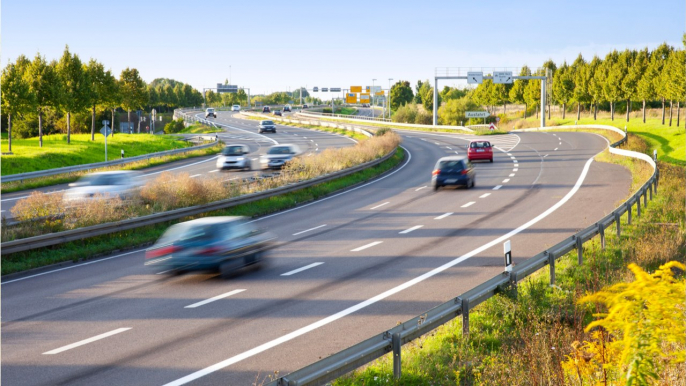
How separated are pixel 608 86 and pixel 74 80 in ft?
213

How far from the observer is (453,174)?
27906 millimetres

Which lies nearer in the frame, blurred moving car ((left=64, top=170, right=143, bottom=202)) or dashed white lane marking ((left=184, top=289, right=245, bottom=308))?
dashed white lane marking ((left=184, top=289, right=245, bottom=308))

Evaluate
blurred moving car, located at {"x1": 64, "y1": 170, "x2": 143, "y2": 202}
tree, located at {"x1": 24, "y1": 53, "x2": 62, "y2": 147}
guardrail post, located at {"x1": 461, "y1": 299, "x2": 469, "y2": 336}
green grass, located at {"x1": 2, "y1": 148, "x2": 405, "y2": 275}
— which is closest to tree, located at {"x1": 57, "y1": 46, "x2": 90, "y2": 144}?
tree, located at {"x1": 24, "y1": 53, "x2": 62, "y2": 147}

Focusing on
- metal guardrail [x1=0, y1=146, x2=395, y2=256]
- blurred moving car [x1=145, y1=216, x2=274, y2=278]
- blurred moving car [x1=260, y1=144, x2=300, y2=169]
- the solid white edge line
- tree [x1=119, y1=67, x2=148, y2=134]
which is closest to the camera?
Result: the solid white edge line

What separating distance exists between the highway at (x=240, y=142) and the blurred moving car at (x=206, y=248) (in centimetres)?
993

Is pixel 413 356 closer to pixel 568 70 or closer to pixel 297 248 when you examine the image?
pixel 297 248

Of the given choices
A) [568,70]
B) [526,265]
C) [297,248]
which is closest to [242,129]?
[568,70]

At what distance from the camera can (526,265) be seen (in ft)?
36.0

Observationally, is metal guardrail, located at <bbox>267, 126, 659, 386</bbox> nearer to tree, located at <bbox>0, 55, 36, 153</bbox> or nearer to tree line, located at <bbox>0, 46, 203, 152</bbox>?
tree line, located at <bbox>0, 46, 203, 152</bbox>

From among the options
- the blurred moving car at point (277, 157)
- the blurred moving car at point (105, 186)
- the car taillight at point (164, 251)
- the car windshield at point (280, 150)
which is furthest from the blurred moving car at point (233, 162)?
the car taillight at point (164, 251)

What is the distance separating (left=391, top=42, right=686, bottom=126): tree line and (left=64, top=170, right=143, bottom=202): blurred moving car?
5436 cm

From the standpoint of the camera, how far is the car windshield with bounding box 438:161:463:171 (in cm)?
2811

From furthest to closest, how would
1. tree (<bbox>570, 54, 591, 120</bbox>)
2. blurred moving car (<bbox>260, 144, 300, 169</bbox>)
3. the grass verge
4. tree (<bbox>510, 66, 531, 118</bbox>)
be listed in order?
tree (<bbox>510, 66, 531, 118</bbox>) < tree (<bbox>570, 54, 591, 120</bbox>) < blurred moving car (<bbox>260, 144, 300, 169</bbox>) < the grass verge

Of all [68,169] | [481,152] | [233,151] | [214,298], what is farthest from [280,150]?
[214,298]
